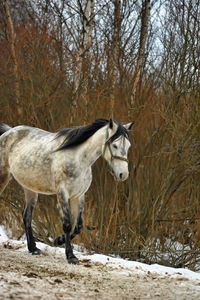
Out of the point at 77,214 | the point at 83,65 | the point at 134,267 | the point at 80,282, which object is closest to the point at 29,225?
the point at 77,214

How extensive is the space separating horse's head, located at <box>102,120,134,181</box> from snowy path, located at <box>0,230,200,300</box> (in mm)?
1204

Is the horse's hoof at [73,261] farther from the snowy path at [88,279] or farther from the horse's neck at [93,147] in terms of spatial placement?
the horse's neck at [93,147]

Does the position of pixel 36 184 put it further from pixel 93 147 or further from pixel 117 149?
pixel 117 149

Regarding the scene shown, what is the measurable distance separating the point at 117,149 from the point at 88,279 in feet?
4.98

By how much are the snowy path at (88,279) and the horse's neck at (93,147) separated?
4.53ft

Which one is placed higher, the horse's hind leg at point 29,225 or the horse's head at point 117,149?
the horse's head at point 117,149

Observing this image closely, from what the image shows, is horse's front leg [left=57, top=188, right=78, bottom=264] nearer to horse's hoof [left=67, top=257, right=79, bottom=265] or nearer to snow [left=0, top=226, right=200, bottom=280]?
horse's hoof [left=67, top=257, right=79, bottom=265]

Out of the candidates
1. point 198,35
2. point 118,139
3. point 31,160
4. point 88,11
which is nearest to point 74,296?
point 118,139

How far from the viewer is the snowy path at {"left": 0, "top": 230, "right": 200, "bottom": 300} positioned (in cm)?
380

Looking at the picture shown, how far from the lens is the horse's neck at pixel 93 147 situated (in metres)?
5.04

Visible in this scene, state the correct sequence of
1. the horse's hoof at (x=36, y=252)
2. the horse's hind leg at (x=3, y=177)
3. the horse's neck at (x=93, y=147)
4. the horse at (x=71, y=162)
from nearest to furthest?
1. the horse at (x=71, y=162)
2. the horse's neck at (x=93, y=147)
3. the horse's hoof at (x=36, y=252)
4. the horse's hind leg at (x=3, y=177)

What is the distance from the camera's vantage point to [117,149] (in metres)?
4.73

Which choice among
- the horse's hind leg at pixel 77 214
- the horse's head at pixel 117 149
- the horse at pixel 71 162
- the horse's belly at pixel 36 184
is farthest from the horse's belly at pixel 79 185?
the horse's head at pixel 117 149

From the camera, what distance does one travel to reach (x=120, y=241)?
647 cm
